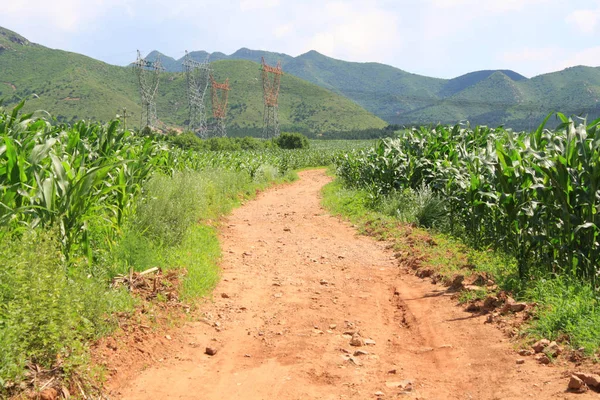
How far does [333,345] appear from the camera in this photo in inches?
190

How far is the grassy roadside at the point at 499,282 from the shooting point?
176 inches

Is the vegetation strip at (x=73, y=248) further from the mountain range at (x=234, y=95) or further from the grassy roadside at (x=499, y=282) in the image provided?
the mountain range at (x=234, y=95)

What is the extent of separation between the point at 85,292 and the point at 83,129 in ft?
17.7

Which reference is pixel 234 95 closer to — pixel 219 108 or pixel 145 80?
pixel 219 108

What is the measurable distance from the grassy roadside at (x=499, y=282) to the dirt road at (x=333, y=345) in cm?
35

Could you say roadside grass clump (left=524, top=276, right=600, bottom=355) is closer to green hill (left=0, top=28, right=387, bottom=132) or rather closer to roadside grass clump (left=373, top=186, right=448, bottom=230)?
roadside grass clump (left=373, top=186, right=448, bottom=230)

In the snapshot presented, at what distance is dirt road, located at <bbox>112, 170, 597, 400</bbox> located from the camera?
3.87 meters

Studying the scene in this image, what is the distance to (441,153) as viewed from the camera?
1328 centimetres

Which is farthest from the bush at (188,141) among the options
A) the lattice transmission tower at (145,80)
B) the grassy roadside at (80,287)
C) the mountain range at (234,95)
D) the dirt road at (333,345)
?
the mountain range at (234,95)

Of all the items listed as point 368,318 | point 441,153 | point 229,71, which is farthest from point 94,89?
point 368,318

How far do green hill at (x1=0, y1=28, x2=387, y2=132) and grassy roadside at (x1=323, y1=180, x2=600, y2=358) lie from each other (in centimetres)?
7142

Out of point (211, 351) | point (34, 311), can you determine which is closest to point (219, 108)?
point (211, 351)

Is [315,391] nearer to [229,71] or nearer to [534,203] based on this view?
[534,203]

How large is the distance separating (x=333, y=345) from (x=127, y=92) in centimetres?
10487
